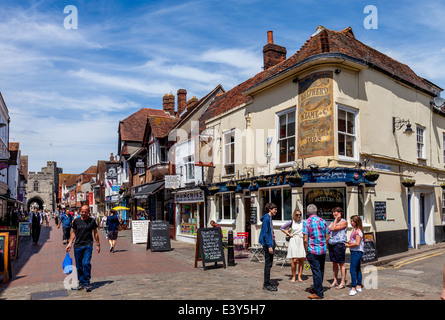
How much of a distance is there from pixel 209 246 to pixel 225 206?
6.24 metres

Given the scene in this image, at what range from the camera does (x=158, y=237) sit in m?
16.4

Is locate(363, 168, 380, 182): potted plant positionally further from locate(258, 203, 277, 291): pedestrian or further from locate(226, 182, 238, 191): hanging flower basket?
locate(226, 182, 238, 191): hanging flower basket

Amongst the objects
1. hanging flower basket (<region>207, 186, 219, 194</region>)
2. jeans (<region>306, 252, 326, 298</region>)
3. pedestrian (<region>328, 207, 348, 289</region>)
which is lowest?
jeans (<region>306, 252, 326, 298</region>)

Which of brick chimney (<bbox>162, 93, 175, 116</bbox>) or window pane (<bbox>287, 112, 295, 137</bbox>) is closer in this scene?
window pane (<bbox>287, 112, 295, 137</bbox>)

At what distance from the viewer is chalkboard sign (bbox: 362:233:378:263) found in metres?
11.5

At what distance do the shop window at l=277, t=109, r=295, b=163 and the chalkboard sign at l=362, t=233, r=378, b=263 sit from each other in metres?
3.61

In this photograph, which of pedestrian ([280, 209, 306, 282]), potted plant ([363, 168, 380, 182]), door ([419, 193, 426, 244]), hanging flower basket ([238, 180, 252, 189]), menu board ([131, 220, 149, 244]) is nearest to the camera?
pedestrian ([280, 209, 306, 282])

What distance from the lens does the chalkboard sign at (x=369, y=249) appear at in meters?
11.5

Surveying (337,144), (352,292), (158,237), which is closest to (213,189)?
(158,237)

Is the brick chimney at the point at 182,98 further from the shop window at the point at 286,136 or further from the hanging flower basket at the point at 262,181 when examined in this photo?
the hanging flower basket at the point at 262,181

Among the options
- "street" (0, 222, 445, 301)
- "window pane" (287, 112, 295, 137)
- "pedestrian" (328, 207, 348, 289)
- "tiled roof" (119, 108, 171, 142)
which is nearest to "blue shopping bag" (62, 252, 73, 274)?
"street" (0, 222, 445, 301)

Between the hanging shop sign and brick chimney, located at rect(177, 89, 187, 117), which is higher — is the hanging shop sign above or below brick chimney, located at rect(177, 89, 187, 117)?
below
